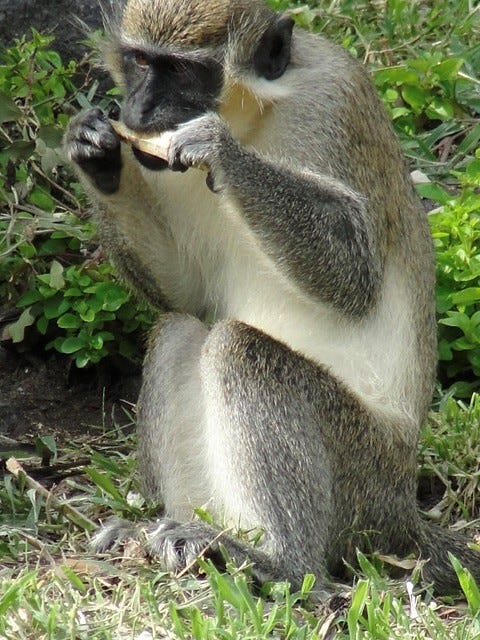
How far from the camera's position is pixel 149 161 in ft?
18.2

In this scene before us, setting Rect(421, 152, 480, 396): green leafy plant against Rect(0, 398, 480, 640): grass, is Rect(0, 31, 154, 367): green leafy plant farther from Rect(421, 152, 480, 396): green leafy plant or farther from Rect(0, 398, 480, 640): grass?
Rect(421, 152, 480, 396): green leafy plant

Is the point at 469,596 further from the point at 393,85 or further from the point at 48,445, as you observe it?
the point at 393,85

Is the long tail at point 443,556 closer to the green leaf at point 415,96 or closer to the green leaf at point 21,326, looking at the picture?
the green leaf at point 21,326

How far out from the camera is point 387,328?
5906 mm

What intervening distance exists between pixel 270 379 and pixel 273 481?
411 millimetres

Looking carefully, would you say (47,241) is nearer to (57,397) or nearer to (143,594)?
(57,397)

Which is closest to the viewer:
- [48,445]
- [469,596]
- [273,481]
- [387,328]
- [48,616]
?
[48,616]

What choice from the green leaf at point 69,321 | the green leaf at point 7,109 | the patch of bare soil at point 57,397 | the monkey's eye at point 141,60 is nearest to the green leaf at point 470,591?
the monkey's eye at point 141,60

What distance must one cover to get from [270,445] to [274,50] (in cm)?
177

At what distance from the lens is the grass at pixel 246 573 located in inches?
181

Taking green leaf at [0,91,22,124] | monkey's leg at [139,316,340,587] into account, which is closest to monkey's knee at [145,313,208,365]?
monkey's leg at [139,316,340,587]

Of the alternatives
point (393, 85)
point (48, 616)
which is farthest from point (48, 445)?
point (393, 85)

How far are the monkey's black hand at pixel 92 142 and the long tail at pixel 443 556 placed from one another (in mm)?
2105

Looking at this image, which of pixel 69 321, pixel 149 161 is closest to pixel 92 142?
pixel 149 161
